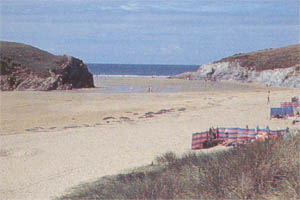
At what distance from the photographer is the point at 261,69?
2034 inches

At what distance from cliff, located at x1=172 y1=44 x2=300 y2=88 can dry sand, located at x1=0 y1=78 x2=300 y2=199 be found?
23.1 meters

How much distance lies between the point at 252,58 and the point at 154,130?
153 feet

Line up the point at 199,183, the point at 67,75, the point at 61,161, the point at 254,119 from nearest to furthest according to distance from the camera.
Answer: the point at 199,183 → the point at 61,161 → the point at 254,119 → the point at 67,75

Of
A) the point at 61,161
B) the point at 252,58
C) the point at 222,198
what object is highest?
the point at 252,58

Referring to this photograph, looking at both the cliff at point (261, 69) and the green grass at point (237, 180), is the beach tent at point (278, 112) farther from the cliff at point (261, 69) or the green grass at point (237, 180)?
the cliff at point (261, 69)

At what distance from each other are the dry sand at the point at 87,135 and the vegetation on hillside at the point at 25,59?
8819 millimetres

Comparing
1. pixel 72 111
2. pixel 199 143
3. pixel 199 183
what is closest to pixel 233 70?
pixel 72 111

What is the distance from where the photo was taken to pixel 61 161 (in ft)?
36.1

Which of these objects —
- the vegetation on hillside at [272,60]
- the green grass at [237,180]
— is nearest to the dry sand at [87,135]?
the green grass at [237,180]

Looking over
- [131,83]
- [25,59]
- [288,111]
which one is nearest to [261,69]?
[131,83]

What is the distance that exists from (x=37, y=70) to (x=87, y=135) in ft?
72.4

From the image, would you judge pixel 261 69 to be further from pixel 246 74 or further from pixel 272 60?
pixel 272 60

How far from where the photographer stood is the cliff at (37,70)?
33156 millimetres

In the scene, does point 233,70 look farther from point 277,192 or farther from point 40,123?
point 277,192
